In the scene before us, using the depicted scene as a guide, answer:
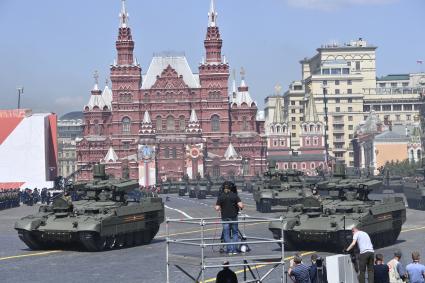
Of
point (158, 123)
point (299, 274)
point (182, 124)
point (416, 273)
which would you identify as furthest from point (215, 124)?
point (299, 274)

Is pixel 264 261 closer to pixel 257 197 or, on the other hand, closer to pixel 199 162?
pixel 257 197

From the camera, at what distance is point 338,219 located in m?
28.8

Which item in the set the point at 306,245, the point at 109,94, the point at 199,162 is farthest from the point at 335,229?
the point at 109,94

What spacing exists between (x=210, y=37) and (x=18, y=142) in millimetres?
54161

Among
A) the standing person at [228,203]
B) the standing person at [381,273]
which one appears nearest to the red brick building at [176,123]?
the standing person at [228,203]

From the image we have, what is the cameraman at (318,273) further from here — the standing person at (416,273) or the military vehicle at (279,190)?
the military vehicle at (279,190)

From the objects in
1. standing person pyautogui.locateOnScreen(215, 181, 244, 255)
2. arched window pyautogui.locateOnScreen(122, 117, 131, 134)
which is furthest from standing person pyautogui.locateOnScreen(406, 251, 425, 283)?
arched window pyautogui.locateOnScreen(122, 117, 131, 134)

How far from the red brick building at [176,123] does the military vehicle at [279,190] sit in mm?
93397

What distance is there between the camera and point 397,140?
542 ft

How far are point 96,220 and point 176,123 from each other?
12476 centimetres

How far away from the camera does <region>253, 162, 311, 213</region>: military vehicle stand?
51.2 meters

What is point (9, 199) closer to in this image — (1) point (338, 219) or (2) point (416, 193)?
(2) point (416, 193)

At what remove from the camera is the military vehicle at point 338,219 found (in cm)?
Answer: 2853

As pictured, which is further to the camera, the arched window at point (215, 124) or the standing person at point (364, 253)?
the arched window at point (215, 124)
